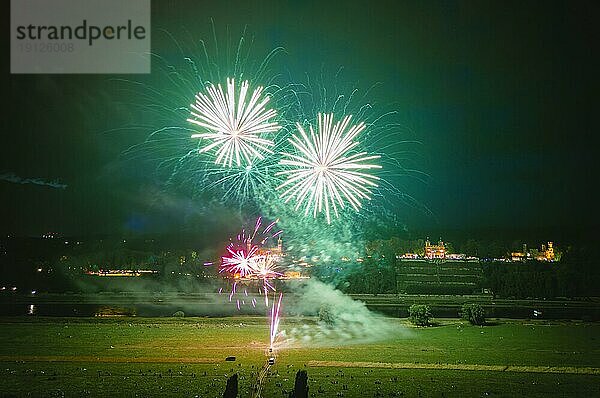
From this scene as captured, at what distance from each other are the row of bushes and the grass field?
762 millimetres

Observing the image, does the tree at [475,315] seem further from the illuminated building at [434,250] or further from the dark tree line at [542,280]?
the illuminated building at [434,250]

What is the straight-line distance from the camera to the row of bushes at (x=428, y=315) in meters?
36.3

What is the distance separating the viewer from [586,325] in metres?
37.3

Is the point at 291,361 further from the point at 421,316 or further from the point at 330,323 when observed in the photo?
the point at 421,316

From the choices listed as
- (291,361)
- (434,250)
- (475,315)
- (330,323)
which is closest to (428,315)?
(475,315)

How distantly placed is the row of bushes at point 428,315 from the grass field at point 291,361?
0.76m

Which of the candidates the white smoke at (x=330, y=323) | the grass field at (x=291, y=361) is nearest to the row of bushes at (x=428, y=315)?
the grass field at (x=291, y=361)

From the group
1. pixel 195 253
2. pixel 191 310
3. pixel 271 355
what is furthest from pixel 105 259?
pixel 271 355

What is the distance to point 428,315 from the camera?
120 ft

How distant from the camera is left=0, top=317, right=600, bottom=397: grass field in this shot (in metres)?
20.3

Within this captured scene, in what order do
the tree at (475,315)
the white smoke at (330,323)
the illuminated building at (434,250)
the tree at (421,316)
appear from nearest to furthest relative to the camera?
1. the white smoke at (330,323)
2. the tree at (421,316)
3. the tree at (475,315)
4. the illuminated building at (434,250)

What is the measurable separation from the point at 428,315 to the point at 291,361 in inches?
571

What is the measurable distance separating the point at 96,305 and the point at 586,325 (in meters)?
34.9

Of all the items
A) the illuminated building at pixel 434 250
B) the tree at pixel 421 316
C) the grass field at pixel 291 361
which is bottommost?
the grass field at pixel 291 361
